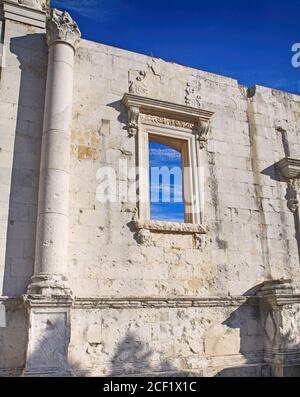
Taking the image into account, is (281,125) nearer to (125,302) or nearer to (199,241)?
(199,241)

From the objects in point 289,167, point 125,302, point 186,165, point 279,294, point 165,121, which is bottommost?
point 125,302

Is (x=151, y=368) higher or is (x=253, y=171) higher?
(x=253, y=171)

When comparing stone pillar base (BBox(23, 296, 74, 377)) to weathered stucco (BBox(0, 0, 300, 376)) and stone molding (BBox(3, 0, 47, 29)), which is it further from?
stone molding (BBox(3, 0, 47, 29))

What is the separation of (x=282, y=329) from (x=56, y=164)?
5.20 metres

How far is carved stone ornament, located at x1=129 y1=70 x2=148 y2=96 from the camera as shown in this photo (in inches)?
338

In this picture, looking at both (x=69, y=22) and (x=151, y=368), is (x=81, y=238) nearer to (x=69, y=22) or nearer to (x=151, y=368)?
(x=151, y=368)

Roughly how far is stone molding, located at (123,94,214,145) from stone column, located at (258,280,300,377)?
3.43 metres

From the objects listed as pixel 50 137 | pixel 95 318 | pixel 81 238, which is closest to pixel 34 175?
pixel 50 137

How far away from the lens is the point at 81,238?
7.19 metres

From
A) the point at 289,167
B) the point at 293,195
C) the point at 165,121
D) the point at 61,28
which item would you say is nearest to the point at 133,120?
the point at 165,121

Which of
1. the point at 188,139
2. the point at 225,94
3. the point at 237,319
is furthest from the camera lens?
the point at 225,94

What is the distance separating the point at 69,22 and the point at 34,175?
10.1ft

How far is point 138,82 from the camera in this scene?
8.70m

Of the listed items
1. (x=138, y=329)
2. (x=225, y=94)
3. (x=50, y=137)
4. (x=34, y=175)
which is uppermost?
(x=225, y=94)
